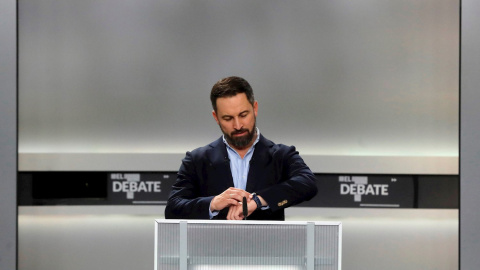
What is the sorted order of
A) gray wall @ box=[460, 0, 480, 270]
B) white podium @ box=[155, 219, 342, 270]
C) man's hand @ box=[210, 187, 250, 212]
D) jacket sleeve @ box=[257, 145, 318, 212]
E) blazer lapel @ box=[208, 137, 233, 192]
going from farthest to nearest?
gray wall @ box=[460, 0, 480, 270] → blazer lapel @ box=[208, 137, 233, 192] → jacket sleeve @ box=[257, 145, 318, 212] → man's hand @ box=[210, 187, 250, 212] → white podium @ box=[155, 219, 342, 270]

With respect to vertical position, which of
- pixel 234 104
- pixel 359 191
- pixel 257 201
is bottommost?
pixel 359 191

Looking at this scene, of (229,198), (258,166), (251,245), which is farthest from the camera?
(258,166)

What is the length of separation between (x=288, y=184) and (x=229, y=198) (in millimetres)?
295

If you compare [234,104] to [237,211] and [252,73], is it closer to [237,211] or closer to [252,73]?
[237,211]

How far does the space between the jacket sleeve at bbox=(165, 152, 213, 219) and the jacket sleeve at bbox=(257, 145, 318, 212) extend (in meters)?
0.23

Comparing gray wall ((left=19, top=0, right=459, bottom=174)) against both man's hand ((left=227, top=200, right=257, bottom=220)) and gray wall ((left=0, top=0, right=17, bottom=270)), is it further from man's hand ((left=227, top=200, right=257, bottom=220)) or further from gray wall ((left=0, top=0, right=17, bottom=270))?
man's hand ((left=227, top=200, right=257, bottom=220))

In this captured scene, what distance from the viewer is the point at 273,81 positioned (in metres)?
3.90

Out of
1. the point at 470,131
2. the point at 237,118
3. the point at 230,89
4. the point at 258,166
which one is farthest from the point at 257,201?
the point at 470,131

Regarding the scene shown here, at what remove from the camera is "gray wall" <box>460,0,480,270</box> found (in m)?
3.81

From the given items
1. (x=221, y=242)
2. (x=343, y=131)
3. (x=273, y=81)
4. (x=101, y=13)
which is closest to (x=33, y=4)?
(x=101, y=13)

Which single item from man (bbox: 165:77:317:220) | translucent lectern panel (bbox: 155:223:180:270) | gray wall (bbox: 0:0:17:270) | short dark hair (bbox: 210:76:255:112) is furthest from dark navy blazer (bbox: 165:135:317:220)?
gray wall (bbox: 0:0:17:270)

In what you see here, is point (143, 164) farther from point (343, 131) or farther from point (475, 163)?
point (475, 163)

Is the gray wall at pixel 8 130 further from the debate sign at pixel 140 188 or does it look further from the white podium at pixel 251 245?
the white podium at pixel 251 245

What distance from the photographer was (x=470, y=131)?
3.82 m
